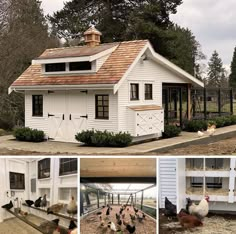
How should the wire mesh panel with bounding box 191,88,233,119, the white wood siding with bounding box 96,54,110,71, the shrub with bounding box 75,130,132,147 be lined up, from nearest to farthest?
the shrub with bounding box 75,130,132,147, the white wood siding with bounding box 96,54,110,71, the wire mesh panel with bounding box 191,88,233,119

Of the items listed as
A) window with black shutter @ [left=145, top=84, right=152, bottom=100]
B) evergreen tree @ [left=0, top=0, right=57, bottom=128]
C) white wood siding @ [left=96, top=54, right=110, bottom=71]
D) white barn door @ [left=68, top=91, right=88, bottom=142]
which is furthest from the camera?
evergreen tree @ [left=0, top=0, right=57, bottom=128]

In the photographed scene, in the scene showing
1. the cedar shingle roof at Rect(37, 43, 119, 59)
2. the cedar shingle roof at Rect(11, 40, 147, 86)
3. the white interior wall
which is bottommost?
the white interior wall

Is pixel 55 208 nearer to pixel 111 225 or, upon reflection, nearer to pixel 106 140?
pixel 111 225

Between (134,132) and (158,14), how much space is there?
439 centimetres

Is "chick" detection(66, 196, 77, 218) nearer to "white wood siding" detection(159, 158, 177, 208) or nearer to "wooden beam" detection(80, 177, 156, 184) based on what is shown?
"wooden beam" detection(80, 177, 156, 184)

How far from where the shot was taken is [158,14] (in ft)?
43.3

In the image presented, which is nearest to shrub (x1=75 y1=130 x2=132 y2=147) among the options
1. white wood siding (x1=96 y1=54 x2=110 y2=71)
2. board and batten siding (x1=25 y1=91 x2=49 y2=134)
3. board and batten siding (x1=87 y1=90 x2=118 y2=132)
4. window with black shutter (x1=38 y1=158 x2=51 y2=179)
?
board and batten siding (x1=87 y1=90 x2=118 y2=132)

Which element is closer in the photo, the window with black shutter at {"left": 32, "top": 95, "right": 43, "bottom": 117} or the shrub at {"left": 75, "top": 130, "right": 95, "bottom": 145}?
the shrub at {"left": 75, "top": 130, "right": 95, "bottom": 145}

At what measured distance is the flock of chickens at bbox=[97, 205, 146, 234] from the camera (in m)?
3.70

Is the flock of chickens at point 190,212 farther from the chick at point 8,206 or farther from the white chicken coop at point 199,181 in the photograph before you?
the chick at point 8,206

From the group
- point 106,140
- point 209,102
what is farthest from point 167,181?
point 209,102

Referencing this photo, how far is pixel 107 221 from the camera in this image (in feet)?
12.3

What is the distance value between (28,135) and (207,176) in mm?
7373

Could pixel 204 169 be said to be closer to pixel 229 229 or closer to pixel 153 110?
pixel 229 229
